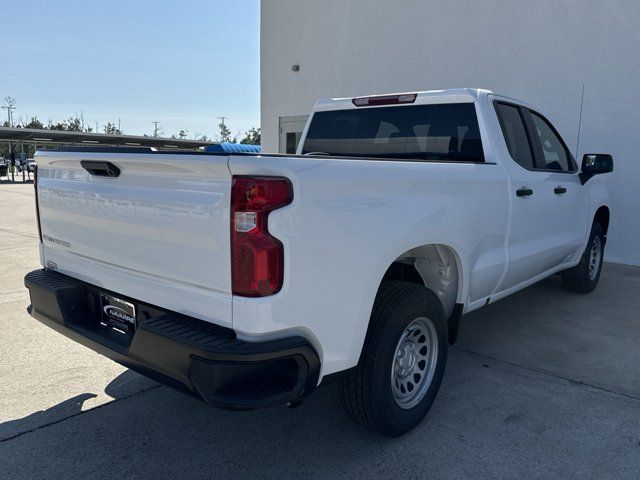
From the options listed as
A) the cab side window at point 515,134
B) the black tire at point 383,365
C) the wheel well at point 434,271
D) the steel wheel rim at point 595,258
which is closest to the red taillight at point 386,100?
the cab side window at point 515,134

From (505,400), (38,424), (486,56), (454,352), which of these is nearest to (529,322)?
(454,352)

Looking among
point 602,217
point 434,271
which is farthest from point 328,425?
point 602,217

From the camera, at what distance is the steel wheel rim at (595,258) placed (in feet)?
19.4

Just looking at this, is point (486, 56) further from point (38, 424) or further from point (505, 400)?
point (38, 424)

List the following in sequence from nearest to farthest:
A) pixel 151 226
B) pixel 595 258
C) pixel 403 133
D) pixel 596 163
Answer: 1. pixel 151 226
2. pixel 403 133
3. pixel 596 163
4. pixel 595 258

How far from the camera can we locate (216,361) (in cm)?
201

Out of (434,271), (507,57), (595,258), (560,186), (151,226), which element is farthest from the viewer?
(507,57)

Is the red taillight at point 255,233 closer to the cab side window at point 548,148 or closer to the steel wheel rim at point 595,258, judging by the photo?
the cab side window at point 548,148

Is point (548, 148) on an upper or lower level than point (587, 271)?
upper

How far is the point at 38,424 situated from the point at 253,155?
2117 millimetres

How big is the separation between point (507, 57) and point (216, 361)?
323 inches

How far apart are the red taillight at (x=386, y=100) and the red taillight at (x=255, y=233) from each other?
2.31 meters

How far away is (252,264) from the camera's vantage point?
6.59 feet

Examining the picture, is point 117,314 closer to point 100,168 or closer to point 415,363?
point 100,168
